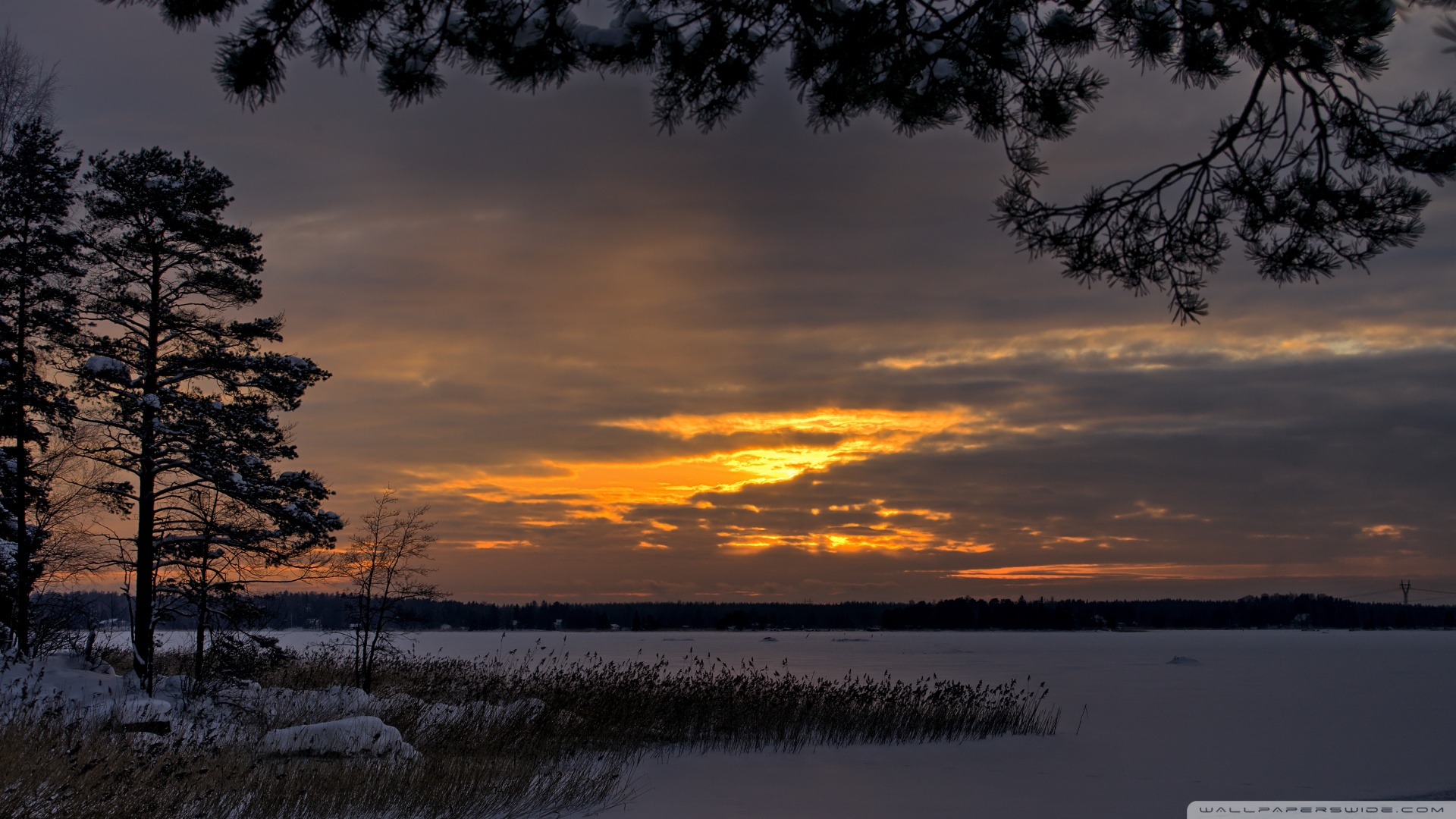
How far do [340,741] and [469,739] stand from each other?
11.5ft

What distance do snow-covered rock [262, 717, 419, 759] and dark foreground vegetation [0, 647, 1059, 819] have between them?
0.25 m

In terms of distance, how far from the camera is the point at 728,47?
7180 mm

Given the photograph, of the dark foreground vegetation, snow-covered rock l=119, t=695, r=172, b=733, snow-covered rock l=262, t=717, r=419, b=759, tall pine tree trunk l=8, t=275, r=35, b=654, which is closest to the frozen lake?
the dark foreground vegetation

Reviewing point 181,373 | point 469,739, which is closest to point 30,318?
point 181,373

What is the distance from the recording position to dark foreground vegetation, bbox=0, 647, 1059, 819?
859cm

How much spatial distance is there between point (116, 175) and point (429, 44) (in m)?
18.2

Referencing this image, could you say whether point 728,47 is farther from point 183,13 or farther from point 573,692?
point 573,692

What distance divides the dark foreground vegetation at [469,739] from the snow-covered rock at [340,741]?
0.82ft

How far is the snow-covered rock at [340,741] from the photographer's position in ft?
37.7

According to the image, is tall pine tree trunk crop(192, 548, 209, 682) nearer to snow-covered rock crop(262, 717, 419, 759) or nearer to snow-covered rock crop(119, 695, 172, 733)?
snow-covered rock crop(119, 695, 172, 733)

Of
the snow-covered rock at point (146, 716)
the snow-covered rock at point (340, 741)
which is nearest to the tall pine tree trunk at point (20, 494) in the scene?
the snow-covered rock at point (146, 716)

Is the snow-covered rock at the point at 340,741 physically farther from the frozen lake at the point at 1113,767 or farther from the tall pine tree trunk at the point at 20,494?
the tall pine tree trunk at the point at 20,494

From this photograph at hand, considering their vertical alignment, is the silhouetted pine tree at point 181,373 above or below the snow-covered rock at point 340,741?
above

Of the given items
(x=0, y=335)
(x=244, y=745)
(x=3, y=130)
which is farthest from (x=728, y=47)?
(x=3, y=130)
